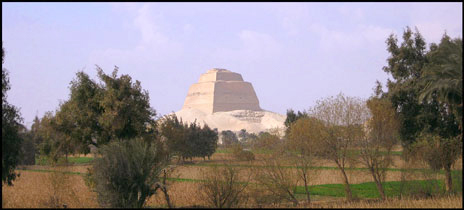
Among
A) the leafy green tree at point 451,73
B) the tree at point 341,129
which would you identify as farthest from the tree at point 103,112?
the leafy green tree at point 451,73

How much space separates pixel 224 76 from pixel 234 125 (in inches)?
2298

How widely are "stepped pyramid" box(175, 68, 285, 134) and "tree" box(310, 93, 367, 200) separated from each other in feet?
378

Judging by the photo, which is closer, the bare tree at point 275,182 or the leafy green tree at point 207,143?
the bare tree at point 275,182

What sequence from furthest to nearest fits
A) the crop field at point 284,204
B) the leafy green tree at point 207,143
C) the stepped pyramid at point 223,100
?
the stepped pyramid at point 223,100 → the leafy green tree at point 207,143 → the crop field at point 284,204

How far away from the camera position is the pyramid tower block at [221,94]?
167750mm

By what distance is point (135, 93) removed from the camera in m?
19.2

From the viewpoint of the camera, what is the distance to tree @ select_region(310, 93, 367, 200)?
19.9m

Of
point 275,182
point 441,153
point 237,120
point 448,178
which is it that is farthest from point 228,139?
point 237,120

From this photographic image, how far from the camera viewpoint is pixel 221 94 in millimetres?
171125

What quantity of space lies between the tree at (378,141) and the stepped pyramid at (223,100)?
115 meters

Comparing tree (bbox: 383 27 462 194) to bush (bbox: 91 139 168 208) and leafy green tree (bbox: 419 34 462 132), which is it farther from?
bush (bbox: 91 139 168 208)

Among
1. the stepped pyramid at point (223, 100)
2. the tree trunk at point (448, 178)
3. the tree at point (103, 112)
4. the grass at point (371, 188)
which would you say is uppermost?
the stepped pyramid at point (223, 100)

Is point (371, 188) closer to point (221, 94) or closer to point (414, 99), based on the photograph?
point (414, 99)

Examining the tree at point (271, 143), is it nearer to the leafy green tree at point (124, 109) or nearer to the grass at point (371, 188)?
the grass at point (371, 188)
